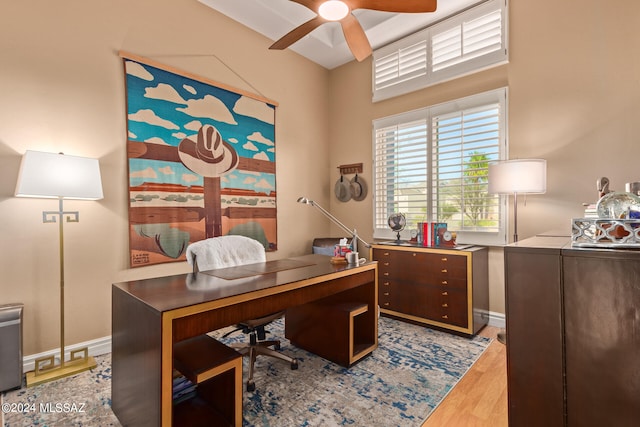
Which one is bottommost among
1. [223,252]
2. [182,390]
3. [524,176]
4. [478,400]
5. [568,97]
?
[478,400]

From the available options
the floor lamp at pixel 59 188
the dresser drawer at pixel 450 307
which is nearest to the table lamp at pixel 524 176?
the dresser drawer at pixel 450 307

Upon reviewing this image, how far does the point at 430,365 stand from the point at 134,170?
9.97ft

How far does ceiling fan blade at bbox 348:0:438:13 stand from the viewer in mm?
1984

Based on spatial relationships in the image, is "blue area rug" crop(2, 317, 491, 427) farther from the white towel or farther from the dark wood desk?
the white towel

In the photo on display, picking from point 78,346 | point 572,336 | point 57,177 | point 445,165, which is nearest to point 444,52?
point 445,165

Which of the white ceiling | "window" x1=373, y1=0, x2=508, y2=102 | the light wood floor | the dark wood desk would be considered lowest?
the light wood floor

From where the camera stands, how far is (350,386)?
6.72ft

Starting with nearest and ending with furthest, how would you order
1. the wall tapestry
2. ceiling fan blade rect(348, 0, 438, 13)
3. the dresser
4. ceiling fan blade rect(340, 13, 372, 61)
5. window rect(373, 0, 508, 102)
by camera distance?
the dresser → ceiling fan blade rect(348, 0, 438, 13) → ceiling fan blade rect(340, 13, 372, 61) → the wall tapestry → window rect(373, 0, 508, 102)

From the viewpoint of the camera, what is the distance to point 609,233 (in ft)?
3.51

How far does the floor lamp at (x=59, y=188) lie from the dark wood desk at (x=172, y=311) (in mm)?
884

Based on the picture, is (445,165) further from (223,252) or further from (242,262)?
(223,252)

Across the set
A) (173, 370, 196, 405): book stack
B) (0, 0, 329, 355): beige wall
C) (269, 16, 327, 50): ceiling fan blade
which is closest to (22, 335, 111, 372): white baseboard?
(0, 0, 329, 355): beige wall

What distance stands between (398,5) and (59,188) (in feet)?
8.76

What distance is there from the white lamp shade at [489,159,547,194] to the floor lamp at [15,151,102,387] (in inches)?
132
